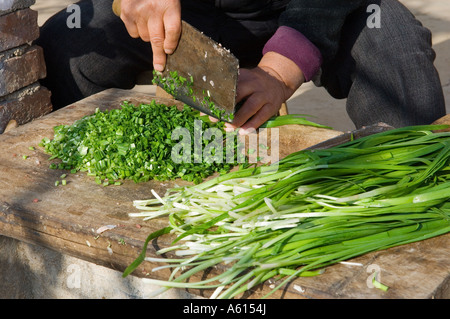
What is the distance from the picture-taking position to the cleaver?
1954mm

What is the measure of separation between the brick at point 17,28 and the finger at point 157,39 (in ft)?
2.39

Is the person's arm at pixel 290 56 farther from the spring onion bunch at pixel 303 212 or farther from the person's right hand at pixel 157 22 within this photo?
the spring onion bunch at pixel 303 212

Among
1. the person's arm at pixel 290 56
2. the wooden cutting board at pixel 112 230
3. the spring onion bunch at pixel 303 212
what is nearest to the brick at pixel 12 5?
the wooden cutting board at pixel 112 230

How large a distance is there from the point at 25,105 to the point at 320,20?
53.3 inches

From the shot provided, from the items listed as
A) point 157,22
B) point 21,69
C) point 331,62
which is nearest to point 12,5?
point 21,69

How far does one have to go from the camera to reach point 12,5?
254 cm

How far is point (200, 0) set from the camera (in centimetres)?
288

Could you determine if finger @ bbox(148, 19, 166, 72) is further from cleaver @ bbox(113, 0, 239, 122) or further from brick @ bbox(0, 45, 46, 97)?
brick @ bbox(0, 45, 46, 97)

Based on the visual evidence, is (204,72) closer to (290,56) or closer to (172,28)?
(172,28)

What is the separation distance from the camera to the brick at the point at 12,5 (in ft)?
8.21

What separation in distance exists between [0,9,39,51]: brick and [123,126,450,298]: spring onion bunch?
3.78 ft

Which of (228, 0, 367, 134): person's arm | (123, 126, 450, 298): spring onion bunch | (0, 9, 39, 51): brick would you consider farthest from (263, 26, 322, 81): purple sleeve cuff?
(0, 9, 39, 51): brick

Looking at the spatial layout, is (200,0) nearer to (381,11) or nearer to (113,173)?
(381,11)

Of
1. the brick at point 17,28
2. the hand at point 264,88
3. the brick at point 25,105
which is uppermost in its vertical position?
the brick at point 17,28
